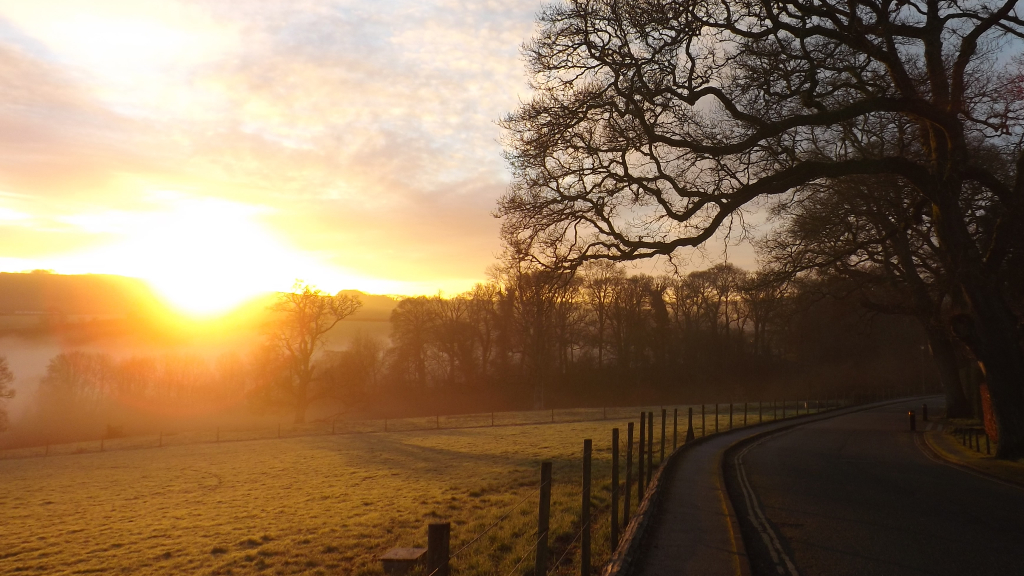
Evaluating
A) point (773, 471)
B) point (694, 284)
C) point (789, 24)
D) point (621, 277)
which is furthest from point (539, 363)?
point (789, 24)

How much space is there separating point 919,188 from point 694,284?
2070 inches

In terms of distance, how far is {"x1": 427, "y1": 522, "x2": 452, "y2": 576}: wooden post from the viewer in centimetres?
379

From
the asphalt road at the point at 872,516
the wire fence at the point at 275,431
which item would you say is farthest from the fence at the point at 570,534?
the wire fence at the point at 275,431

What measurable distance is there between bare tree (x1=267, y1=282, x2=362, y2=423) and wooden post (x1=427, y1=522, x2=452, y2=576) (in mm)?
47777

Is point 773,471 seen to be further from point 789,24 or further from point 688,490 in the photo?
point 789,24

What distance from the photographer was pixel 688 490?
526 inches

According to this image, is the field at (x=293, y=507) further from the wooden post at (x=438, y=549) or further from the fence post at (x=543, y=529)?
the wooden post at (x=438, y=549)

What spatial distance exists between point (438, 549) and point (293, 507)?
1400cm

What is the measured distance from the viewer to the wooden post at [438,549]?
12.4 feet

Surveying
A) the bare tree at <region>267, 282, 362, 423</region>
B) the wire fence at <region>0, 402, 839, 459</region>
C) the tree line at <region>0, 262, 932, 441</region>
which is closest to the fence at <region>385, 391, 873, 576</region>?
the wire fence at <region>0, 402, 839, 459</region>

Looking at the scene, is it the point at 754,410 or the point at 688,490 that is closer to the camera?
the point at 688,490

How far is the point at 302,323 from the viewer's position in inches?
1966

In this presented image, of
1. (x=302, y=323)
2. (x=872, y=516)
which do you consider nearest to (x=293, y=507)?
(x=872, y=516)

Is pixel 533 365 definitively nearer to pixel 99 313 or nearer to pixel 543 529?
pixel 99 313
